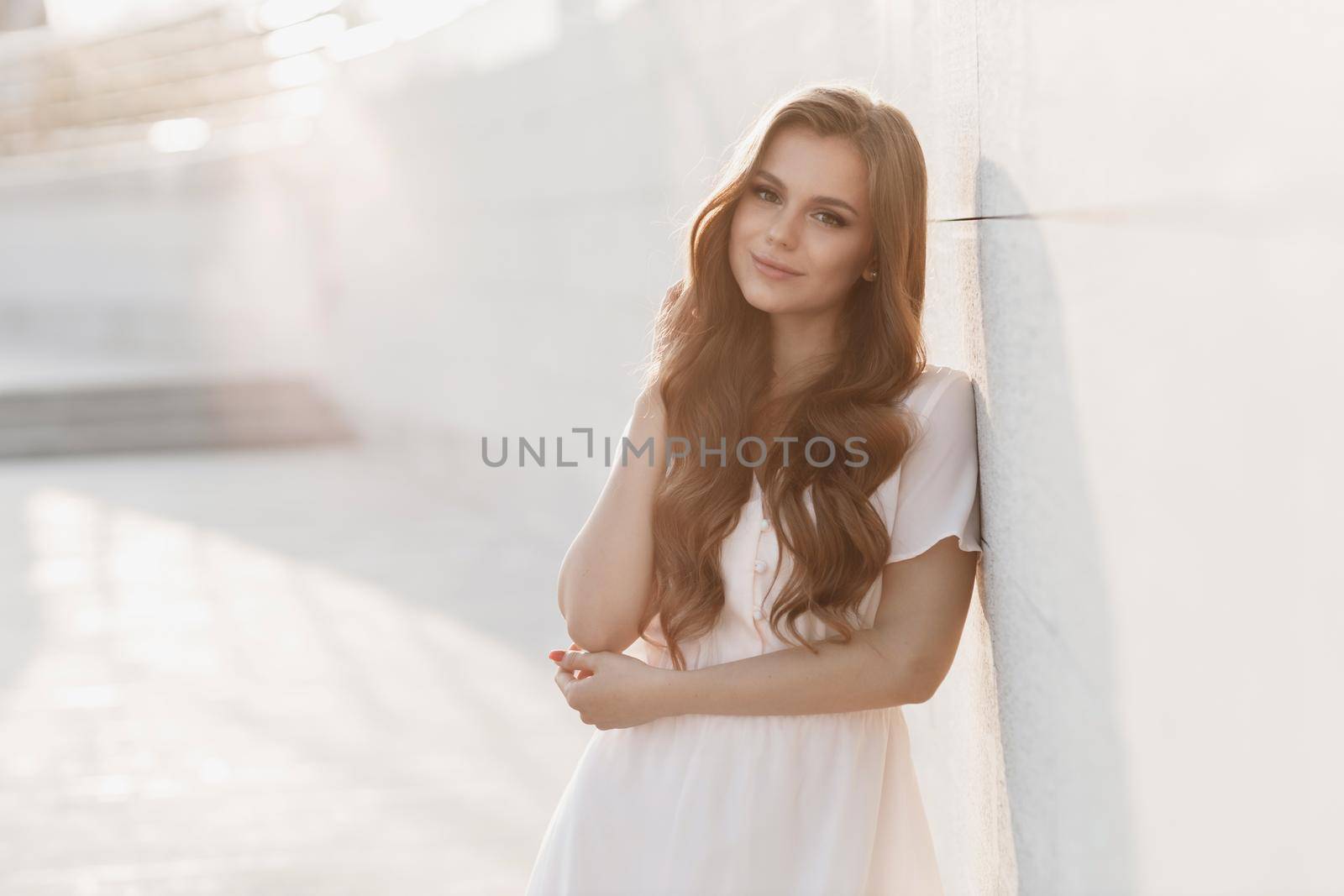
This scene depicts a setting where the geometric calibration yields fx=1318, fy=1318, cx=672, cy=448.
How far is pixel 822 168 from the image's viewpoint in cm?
183

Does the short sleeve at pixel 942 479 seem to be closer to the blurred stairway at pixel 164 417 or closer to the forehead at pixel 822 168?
the forehead at pixel 822 168

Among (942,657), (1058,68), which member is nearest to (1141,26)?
(1058,68)

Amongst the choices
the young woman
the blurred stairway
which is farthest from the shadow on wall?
the blurred stairway

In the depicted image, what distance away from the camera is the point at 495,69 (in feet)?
24.3

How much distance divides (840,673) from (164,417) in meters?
10.1

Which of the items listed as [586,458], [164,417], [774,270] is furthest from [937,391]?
[164,417]

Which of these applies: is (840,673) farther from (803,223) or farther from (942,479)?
(803,223)

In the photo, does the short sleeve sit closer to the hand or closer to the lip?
the lip

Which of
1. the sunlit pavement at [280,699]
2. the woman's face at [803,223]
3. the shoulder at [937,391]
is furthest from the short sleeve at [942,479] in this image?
the sunlit pavement at [280,699]

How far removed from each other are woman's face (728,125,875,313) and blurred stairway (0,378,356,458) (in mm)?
9201

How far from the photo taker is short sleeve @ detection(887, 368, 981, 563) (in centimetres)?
178

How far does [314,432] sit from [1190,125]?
10.5 meters

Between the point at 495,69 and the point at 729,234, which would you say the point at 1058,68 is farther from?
the point at 495,69

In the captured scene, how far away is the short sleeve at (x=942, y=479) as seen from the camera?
1.78 m
